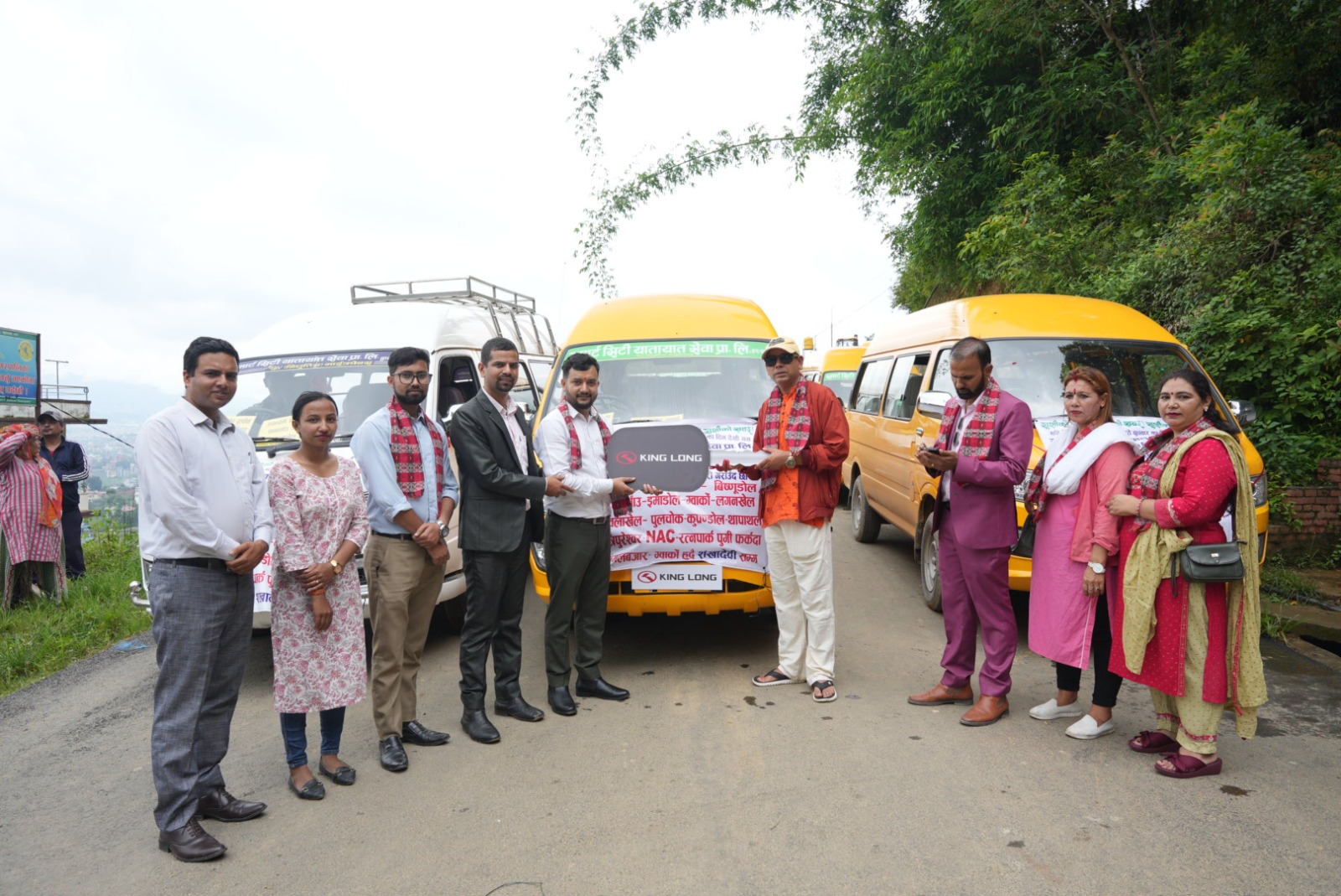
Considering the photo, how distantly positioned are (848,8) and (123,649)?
51.4 ft

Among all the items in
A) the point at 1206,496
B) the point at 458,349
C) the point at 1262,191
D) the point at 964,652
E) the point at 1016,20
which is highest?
the point at 1016,20

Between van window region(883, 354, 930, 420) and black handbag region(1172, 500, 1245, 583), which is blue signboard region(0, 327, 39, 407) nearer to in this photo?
van window region(883, 354, 930, 420)

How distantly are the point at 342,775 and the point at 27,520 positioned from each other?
17.0ft

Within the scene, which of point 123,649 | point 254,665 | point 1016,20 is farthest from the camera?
point 1016,20

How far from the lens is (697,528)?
4906 millimetres

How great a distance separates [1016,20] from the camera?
1219 centimetres

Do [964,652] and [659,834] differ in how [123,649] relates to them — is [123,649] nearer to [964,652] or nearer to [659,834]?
[659,834]

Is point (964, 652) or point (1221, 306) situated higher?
point (1221, 306)

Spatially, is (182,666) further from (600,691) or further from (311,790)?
(600,691)

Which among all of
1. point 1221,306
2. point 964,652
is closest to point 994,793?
point 964,652

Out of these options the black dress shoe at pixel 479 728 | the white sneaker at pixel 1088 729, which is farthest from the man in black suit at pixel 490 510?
the white sneaker at pixel 1088 729

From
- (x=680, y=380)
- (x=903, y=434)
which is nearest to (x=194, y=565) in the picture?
(x=680, y=380)

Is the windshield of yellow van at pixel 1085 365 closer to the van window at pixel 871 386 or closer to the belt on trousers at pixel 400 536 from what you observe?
the van window at pixel 871 386

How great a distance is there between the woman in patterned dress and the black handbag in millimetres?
3604
